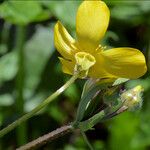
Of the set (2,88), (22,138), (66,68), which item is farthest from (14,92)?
Answer: (66,68)

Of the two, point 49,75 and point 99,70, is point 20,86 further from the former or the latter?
point 99,70

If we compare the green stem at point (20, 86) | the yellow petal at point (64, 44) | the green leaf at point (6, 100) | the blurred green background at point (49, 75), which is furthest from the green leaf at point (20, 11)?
the yellow petal at point (64, 44)

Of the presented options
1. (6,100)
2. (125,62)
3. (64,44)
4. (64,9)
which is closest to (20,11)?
(64,9)

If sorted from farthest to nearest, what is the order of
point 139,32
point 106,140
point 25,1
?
point 139,32
point 106,140
point 25,1

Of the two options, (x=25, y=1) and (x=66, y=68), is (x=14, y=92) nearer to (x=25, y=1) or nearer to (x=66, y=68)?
(x=25, y=1)

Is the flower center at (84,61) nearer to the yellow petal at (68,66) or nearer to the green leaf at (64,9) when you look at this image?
the yellow petal at (68,66)

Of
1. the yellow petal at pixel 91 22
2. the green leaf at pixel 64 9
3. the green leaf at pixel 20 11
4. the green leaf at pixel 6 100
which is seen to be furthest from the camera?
the green leaf at pixel 6 100

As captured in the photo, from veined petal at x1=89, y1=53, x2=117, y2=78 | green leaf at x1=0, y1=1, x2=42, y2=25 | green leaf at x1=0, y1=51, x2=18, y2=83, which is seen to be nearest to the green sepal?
veined petal at x1=89, y1=53, x2=117, y2=78
